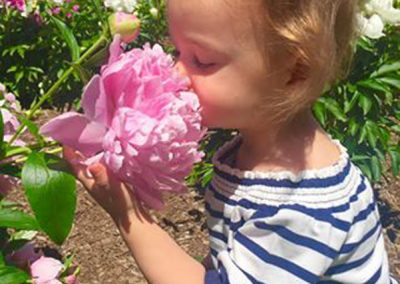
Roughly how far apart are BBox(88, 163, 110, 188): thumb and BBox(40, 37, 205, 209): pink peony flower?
17 mm

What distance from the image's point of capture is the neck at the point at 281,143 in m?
1.56

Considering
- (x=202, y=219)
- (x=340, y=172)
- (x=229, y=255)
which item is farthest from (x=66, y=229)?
(x=202, y=219)

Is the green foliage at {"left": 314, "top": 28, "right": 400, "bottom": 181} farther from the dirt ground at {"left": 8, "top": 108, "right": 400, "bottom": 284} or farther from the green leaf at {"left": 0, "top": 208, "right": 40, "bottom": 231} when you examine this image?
the green leaf at {"left": 0, "top": 208, "right": 40, "bottom": 231}

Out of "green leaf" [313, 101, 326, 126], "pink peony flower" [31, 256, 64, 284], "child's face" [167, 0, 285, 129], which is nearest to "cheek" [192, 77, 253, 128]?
"child's face" [167, 0, 285, 129]

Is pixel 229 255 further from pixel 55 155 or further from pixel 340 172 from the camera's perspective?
pixel 55 155

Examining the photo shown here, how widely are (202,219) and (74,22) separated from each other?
171 cm

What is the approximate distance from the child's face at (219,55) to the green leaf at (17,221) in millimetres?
351

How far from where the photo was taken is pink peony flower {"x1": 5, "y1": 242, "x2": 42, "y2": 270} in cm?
166

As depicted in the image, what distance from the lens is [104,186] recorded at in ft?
4.41

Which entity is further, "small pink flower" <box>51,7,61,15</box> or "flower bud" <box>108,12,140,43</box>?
"small pink flower" <box>51,7,61,15</box>

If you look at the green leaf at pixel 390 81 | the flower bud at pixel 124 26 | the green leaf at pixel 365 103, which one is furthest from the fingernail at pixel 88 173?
the green leaf at pixel 390 81

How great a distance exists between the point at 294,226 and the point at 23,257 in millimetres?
606

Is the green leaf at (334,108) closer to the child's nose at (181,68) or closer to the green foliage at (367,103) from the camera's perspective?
the green foliage at (367,103)

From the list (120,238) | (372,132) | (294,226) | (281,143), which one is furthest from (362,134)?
(294,226)
